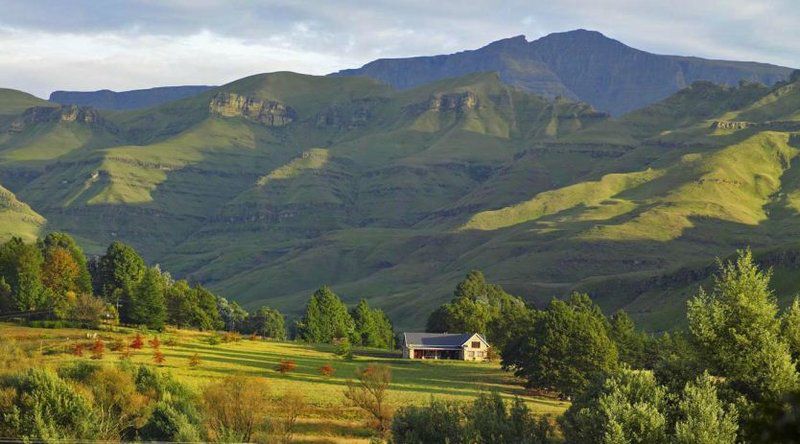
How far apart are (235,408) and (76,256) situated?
96416 millimetres

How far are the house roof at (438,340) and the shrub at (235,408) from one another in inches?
3097

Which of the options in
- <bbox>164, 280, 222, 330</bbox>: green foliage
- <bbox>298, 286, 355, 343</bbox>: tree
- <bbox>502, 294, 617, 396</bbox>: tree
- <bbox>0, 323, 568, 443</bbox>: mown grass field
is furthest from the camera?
<bbox>298, 286, 355, 343</bbox>: tree

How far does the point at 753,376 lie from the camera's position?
44156 millimetres

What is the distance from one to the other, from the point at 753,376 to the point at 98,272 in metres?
137

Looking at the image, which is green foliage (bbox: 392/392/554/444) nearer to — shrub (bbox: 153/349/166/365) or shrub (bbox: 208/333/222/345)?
shrub (bbox: 153/349/166/365)

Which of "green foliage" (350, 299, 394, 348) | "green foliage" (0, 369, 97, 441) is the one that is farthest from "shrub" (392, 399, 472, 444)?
"green foliage" (350, 299, 394, 348)

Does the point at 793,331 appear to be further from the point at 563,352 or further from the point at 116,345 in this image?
the point at 116,345

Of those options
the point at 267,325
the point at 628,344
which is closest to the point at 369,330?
the point at 267,325

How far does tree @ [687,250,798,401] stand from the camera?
141ft

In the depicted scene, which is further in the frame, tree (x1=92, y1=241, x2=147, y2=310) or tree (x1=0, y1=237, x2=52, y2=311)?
tree (x1=92, y1=241, x2=147, y2=310)

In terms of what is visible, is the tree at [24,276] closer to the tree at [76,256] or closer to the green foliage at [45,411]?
the tree at [76,256]

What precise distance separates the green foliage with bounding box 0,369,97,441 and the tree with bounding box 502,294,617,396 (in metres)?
60.3

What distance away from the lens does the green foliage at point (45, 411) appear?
55094mm

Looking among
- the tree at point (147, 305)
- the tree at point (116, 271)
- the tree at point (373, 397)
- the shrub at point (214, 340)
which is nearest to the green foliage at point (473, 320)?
the shrub at point (214, 340)
